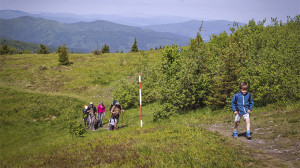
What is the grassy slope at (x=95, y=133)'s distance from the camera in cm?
702

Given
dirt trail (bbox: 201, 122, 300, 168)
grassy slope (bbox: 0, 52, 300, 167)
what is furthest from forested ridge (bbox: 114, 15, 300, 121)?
dirt trail (bbox: 201, 122, 300, 168)

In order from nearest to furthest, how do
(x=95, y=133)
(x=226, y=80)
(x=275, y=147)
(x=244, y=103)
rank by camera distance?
(x=275, y=147) → (x=244, y=103) → (x=95, y=133) → (x=226, y=80)

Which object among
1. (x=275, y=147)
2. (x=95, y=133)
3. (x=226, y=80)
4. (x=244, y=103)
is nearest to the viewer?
(x=275, y=147)

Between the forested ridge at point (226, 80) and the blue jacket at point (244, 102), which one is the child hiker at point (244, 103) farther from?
the forested ridge at point (226, 80)

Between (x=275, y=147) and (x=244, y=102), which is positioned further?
(x=244, y=102)

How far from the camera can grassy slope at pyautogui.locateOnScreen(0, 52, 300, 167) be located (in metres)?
7.02

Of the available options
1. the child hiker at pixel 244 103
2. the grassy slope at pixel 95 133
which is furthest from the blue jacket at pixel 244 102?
the grassy slope at pixel 95 133

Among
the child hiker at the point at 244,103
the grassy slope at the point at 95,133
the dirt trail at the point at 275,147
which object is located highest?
the child hiker at the point at 244,103

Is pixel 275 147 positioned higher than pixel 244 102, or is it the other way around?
pixel 244 102

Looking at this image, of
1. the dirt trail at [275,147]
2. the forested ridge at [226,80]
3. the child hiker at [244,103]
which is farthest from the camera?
the forested ridge at [226,80]

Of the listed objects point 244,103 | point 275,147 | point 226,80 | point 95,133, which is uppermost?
point 244,103

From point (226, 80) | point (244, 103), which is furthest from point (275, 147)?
point (226, 80)

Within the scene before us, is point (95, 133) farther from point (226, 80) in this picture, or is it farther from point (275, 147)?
point (226, 80)

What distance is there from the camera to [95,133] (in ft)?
50.4
